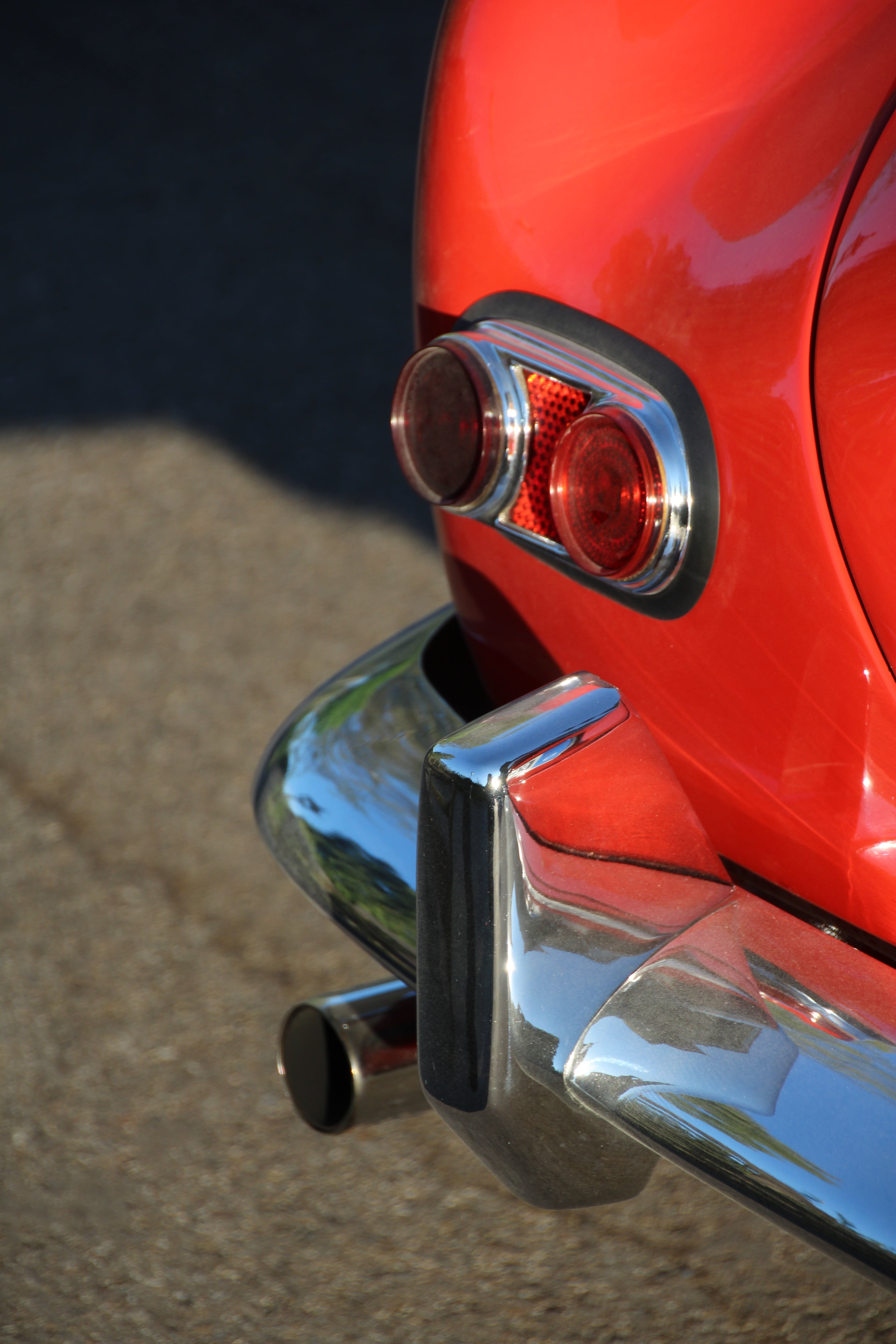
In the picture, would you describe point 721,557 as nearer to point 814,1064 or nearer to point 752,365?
point 752,365

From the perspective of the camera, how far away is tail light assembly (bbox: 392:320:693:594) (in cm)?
121

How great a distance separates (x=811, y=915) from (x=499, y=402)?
0.57 m

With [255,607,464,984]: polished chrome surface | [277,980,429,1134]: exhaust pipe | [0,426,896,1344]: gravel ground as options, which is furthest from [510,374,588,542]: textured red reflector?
[0,426,896,1344]: gravel ground

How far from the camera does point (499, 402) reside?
1.32 m

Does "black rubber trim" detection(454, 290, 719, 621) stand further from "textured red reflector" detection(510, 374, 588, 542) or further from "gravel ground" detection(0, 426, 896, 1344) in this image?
"gravel ground" detection(0, 426, 896, 1344)

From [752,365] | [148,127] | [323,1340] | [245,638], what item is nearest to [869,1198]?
[752,365]

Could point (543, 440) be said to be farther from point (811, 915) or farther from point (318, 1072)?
point (318, 1072)

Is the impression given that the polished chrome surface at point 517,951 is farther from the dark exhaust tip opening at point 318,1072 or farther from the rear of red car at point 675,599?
the dark exhaust tip opening at point 318,1072

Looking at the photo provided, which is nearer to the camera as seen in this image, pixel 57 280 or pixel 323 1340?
pixel 323 1340

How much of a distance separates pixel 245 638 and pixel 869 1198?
7.43 feet

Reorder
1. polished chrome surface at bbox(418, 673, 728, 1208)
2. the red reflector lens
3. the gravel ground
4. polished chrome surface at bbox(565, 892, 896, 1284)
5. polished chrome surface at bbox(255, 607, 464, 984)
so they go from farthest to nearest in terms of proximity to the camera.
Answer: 1. the gravel ground
2. polished chrome surface at bbox(255, 607, 464, 984)
3. the red reflector lens
4. polished chrome surface at bbox(418, 673, 728, 1208)
5. polished chrome surface at bbox(565, 892, 896, 1284)

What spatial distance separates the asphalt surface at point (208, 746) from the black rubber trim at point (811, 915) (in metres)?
0.70

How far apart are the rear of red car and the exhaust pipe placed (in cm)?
60

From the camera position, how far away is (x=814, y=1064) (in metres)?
1.06
